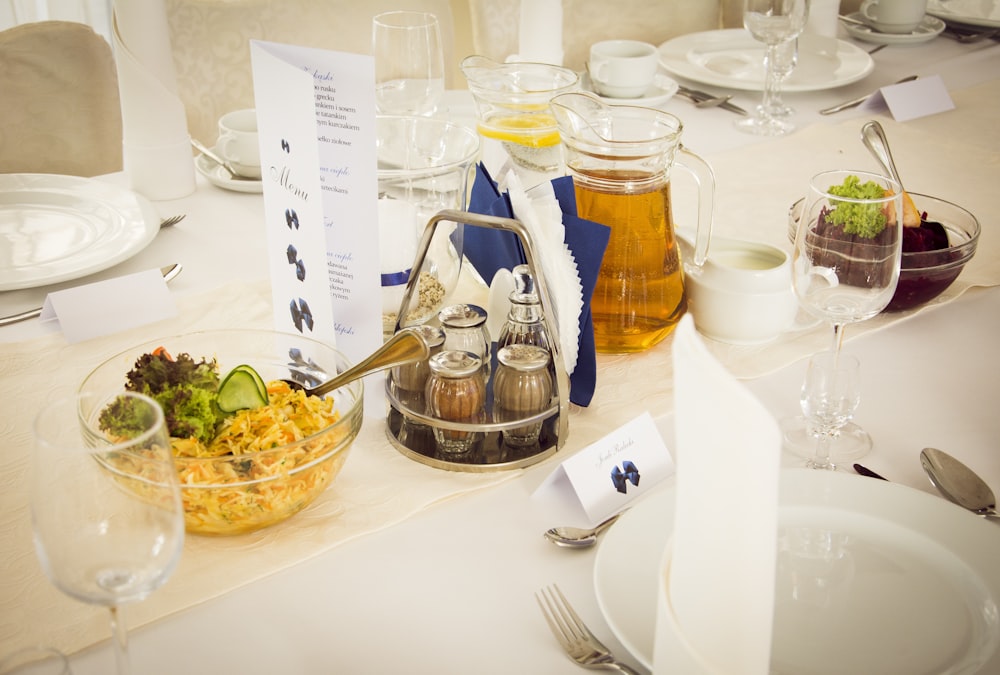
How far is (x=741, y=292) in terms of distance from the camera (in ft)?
3.34

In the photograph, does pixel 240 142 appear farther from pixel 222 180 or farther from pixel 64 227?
pixel 64 227

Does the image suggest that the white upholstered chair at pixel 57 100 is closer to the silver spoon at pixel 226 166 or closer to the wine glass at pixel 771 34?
the silver spoon at pixel 226 166

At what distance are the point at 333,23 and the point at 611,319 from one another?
46.5 inches

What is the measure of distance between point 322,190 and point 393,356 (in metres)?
0.18

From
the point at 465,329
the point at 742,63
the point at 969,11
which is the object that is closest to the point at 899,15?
the point at 969,11

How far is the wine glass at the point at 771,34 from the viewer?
1628 millimetres

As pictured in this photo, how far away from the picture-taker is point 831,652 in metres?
0.64

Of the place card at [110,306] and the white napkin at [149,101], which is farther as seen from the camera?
the white napkin at [149,101]

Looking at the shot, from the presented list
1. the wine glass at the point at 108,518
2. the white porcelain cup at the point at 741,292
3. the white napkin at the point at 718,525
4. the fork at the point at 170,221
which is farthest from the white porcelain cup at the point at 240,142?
the white napkin at the point at 718,525

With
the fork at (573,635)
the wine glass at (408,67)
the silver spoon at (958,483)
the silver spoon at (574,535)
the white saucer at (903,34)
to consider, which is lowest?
the fork at (573,635)

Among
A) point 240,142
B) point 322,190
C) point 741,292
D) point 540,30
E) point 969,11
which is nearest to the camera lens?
point 322,190

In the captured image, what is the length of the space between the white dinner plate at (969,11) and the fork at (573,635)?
6.60ft

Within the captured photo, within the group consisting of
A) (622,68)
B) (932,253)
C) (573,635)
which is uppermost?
(622,68)

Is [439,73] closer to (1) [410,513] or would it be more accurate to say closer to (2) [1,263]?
(2) [1,263]
